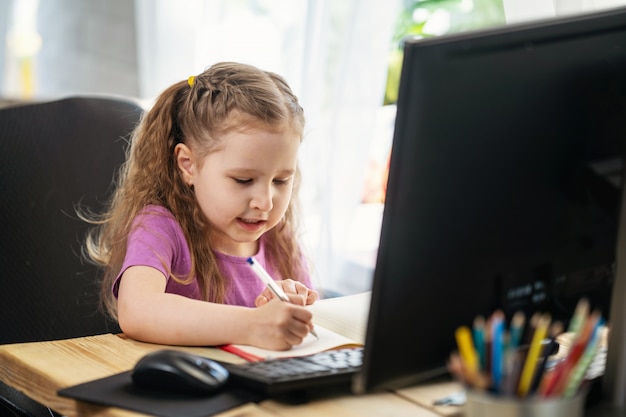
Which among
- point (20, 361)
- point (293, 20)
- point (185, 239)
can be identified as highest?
point (293, 20)

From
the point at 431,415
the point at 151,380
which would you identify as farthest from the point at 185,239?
the point at 431,415

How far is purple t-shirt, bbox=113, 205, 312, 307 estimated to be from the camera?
4.11ft

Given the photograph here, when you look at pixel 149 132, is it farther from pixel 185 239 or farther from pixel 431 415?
pixel 431 415

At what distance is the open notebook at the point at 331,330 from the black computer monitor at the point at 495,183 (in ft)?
0.39

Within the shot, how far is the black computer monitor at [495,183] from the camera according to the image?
0.74 meters

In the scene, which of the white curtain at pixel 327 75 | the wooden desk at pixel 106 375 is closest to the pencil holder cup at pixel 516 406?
the wooden desk at pixel 106 375

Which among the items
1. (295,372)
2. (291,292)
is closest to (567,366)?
(295,372)

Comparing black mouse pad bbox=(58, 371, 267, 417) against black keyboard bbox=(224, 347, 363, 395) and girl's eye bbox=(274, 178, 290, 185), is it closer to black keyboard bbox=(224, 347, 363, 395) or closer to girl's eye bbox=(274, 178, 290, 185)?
black keyboard bbox=(224, 347, 363, 395)

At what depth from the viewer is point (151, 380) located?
0.89 metres

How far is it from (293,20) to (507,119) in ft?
6.77

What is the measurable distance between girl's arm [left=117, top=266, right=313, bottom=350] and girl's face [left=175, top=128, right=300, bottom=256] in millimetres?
220

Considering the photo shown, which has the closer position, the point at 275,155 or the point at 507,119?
the point at 507,119

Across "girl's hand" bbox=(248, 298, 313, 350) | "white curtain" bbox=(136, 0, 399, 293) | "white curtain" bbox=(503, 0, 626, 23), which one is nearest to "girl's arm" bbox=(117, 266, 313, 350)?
"girl's hand" bbox=(248, 298, 313, 350)

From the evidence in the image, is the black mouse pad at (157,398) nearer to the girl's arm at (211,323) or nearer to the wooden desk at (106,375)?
the wooden desk at (106,375)
